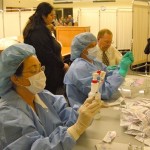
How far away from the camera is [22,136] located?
1032 millimetres

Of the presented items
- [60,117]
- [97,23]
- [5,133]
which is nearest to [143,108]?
[60,117]

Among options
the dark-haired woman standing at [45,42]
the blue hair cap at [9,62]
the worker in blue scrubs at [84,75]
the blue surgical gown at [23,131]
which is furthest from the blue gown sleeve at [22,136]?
the dark-haired woman standing at [45,42]

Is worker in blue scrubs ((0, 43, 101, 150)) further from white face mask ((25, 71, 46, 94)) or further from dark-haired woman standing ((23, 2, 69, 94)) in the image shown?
dark-haired woman standing ((23, 2, 69, 94))

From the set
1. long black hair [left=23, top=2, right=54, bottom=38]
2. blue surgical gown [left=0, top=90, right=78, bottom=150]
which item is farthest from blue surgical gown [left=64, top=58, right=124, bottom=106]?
long black hair [left=23, top=2, right=54, bottom=38]

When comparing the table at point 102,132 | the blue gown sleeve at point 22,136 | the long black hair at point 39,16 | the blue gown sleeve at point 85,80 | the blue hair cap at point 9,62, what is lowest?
the table at point 102,132

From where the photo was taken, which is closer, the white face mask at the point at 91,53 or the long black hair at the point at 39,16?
the white face mask at the point at 91,53

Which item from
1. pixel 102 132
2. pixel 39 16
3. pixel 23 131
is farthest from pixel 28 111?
pixel 39 16

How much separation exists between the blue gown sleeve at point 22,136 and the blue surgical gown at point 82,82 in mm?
705

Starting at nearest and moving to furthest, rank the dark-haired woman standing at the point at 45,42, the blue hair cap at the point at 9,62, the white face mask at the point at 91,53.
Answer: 1. the blue hair cap at the point at 9,62
2. the white face mask at the point at 91,53
3. the dark-haired woman standing at the point at 45,42

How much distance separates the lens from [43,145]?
40.4 inches

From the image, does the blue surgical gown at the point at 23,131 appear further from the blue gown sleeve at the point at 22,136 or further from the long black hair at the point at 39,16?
the long black hair at the point at 39,16

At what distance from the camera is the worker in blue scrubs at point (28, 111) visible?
1.03 metres

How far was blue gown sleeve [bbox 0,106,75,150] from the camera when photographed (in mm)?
1020

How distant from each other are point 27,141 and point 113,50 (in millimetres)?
2212
